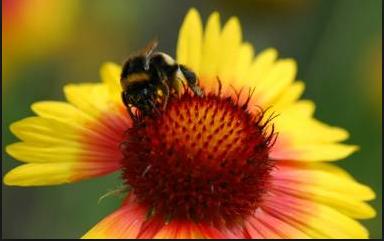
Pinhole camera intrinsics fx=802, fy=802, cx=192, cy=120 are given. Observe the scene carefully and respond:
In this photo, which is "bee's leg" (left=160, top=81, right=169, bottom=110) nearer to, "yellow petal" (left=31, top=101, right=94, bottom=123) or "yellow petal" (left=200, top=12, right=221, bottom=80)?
"yellow petal" (left=31, top=101, right=94, bottom=123)

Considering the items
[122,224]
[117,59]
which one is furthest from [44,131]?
[117,59]

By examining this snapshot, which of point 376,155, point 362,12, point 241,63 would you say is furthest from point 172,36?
point 241,63

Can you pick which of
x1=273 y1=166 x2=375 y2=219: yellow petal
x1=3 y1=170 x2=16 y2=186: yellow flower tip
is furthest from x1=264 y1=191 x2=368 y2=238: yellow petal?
x1=3 y1=170 x2=16 y2=186: yellow flower tip

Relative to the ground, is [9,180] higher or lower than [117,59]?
lower

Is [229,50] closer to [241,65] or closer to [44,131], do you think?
[241,65]

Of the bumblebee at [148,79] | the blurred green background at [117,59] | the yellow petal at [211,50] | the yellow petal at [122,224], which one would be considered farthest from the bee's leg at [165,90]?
the blurred green background at [117,59]

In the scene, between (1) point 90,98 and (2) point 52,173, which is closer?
(2) point 52,173

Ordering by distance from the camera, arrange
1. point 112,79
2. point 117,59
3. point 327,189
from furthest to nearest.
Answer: point 117,59
point 112,79
point 327,189
